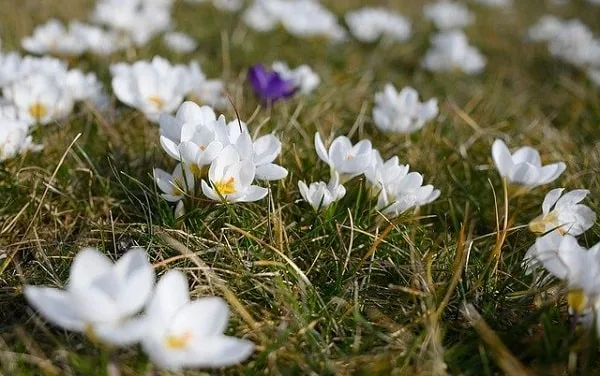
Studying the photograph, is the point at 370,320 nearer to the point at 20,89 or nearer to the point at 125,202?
the point at 125,202

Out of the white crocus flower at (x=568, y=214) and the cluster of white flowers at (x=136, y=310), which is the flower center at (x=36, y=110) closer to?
the cluster of white flowers at (x=136, y=310)

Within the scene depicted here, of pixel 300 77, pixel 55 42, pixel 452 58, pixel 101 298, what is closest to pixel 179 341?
pixel 101 298

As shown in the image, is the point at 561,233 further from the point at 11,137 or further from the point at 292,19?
the point at 292,19

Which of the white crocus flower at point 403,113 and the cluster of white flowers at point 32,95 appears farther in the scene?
the white crocus flower at point 403,113

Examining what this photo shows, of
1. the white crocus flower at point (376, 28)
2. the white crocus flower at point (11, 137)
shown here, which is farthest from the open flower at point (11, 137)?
the white crocus flower at point (376, 28)

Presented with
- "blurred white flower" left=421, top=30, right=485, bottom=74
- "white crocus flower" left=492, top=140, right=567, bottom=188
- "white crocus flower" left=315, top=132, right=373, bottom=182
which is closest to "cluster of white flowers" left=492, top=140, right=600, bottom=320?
"white crocus flower" left=492, top=140, right=567, bottom=188

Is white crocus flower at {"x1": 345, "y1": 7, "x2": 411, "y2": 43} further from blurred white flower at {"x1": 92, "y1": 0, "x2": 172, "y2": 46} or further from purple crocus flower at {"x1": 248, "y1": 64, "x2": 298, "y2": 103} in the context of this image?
purple crocus flower at {"x1": 248, "y1": 64, "x2": 298, "y2": 103}

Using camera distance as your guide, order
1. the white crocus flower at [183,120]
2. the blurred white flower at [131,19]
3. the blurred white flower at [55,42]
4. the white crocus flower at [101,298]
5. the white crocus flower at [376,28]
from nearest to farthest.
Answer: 1. the white crocus flower at [101,298]
2. the white crocus flower at [183,120]
3. the blurred white flower at [55,42]
4. the blurred white flower at [131,19]
5. the white crocus flower at [376,28]

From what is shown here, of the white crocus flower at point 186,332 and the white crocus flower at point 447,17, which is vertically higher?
the white crocus flower at point 186,332
